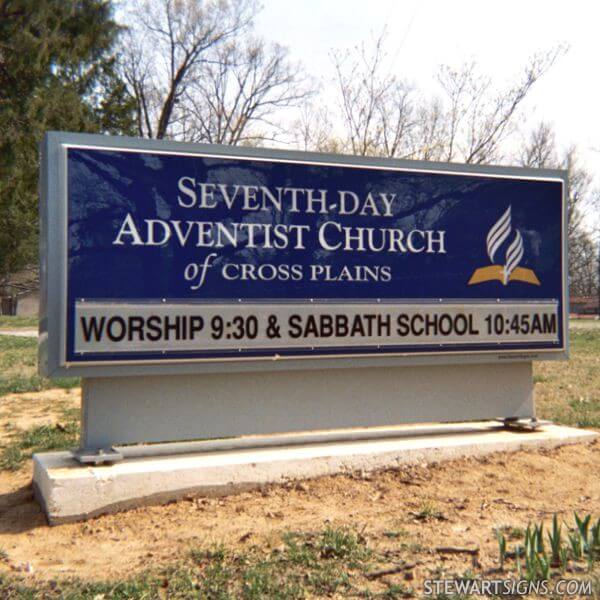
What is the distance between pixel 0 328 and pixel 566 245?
2620 cm

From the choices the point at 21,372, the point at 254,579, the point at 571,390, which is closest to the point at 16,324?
the point at 21,372

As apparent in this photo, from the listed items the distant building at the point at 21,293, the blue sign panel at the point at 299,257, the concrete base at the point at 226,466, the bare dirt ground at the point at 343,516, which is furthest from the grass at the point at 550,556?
the distant building at the point at 21,293

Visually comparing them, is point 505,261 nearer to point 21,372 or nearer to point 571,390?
point 571,390

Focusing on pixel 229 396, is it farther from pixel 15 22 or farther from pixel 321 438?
pixel 15 22

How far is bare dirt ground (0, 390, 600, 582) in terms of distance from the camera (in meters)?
4.66

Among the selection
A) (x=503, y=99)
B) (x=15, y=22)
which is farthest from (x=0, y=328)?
(x=503, y=99)

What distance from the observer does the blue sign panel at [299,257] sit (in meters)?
5.65

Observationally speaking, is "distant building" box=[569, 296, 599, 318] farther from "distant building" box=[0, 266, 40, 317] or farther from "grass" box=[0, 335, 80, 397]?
"grass" box=[0, 335, 80, 397]

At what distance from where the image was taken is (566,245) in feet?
24.0

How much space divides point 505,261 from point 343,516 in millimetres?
2781

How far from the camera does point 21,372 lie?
12.3 m

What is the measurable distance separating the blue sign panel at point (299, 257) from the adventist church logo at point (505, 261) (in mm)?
10

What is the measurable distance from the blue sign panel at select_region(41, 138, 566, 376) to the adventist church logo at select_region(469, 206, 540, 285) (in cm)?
1

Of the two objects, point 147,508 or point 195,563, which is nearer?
point 195,563
